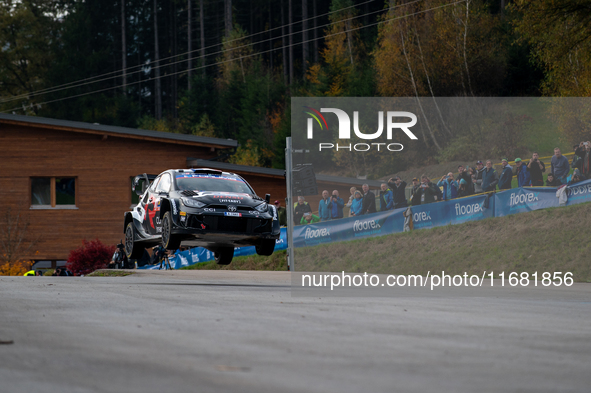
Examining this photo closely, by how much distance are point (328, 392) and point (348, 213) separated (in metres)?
11.6

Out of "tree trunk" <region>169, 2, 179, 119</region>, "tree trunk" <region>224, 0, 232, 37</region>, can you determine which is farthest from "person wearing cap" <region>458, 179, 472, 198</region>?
"tree trunk" <region>169, 2, 179, 119</region>

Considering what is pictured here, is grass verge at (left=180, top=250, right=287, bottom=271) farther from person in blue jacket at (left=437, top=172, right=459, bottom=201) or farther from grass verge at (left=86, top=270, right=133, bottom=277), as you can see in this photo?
person in blue jacket at (left=437, top=172, right=459, bottom=201)

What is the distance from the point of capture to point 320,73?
194 feet

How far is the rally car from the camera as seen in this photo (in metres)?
13.2

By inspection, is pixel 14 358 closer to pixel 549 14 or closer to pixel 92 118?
pixel 549 14


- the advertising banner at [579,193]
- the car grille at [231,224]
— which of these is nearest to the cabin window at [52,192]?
the advertising banner at [579,193]

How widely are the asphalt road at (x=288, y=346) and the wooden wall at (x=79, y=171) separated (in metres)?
25.3

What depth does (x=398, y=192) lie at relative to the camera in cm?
1728

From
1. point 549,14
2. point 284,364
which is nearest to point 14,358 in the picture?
point 284,364

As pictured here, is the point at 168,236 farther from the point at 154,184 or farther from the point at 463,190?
the point at 463,190

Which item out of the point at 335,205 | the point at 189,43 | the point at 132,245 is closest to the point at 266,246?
the point at 335,205

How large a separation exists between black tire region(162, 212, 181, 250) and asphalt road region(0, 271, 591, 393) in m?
Answer: 1.41

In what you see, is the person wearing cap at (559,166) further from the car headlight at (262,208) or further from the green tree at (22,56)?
the green tree at (22,56)

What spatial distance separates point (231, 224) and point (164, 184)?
2097 millimetres
